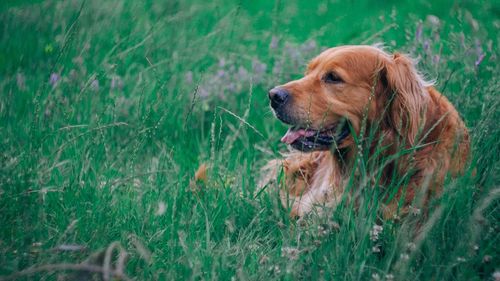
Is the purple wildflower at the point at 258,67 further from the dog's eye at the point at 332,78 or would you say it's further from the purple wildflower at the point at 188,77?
the dog's eye at the point at 332,78

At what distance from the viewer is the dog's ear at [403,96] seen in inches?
117

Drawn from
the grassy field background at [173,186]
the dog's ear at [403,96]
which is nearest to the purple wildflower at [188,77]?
the grassy field background at [173,186]

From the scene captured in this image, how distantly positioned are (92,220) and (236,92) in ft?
7.54

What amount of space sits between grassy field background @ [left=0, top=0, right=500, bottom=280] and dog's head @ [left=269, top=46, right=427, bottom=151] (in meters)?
0.25

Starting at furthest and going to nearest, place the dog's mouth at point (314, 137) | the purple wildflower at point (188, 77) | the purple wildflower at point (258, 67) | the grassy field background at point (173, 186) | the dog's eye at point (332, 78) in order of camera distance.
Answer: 1. the purple wildflower at point (258, 67)
2. the purple wildflower at point (188, 77)
3. the dog's eye at point (332, 78)
4. the dog's mouth at point (314, 137)
5. the grassy field background at point (173, 186)

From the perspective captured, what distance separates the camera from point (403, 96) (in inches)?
119

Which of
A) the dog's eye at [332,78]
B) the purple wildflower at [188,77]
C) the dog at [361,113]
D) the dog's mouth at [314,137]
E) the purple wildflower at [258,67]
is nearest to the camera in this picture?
the dog at [361,113]

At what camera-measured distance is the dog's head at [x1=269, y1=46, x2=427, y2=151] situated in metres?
3.02

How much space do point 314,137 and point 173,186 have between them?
0.78 m

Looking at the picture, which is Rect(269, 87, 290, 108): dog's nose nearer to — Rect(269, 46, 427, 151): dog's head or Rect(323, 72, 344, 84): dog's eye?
Rect(269, 46, 427, 151): dog's head

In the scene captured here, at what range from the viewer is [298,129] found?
309 centimetres

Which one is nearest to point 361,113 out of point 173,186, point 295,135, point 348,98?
point 348,98

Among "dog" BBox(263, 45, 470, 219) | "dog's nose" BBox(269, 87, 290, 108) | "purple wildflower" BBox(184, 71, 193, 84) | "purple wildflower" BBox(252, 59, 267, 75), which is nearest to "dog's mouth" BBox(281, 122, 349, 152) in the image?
"dog" BBox(263, 45, 470, 219)

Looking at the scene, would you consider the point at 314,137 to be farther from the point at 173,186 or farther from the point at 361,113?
the point at 173,186
